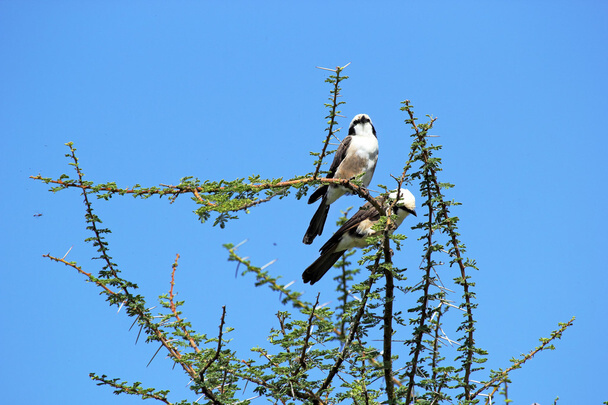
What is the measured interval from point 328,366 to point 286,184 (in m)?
1.16

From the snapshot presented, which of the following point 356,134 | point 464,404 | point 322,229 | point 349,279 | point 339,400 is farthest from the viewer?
point 356,134

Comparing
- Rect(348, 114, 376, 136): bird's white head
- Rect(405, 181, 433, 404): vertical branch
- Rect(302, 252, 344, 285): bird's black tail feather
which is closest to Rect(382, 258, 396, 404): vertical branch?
Rect(405, 181, 433, 404): vertical branch

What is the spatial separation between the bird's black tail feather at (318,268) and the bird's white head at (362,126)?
2.28 meters

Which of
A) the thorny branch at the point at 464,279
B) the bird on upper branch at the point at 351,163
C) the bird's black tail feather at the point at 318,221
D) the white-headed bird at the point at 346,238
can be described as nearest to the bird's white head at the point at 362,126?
the bird on upper branch at the point at 351,163

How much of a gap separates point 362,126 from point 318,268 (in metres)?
2.51

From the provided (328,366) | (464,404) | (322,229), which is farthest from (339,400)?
(322,229)

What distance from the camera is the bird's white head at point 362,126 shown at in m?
7.30

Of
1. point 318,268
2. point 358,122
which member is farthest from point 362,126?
point 318,268

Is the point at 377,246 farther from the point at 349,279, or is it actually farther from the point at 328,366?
the point at 349,279

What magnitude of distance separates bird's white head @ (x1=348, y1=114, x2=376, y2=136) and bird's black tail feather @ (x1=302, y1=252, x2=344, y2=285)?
228 cm

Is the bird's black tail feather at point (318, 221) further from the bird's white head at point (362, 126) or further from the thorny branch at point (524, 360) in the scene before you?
the thorny branch at point (524, 360)

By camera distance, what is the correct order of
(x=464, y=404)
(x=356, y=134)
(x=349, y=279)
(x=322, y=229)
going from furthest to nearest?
(x=356, y=134) < (x=322, y=229) < (x=349, y=279) < (x=464, y=404)

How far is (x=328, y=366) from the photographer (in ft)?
11.2

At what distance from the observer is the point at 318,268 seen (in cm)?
556
